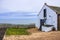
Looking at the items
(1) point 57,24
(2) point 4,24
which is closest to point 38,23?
(1) point 57,24

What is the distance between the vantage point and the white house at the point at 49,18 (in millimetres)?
20672

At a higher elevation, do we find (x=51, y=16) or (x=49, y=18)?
(x=51, y=16)

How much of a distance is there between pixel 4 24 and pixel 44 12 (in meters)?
9.41

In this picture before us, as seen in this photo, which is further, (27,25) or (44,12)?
(27,25)

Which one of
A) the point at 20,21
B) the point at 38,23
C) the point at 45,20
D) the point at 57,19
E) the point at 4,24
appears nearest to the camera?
the point at 57,19

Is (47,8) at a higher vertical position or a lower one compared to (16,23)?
higher

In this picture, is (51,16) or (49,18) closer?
(51,16)

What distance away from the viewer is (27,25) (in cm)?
2845

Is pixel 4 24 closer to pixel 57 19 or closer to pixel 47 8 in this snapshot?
pixel 47 8

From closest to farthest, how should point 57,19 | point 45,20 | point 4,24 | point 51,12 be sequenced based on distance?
point 57,19
point 51,12
point 45,20
point 4,24

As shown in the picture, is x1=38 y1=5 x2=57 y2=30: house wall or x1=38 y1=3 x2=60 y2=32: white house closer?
x1=38 y1=3 x2=60 y2=32: white house

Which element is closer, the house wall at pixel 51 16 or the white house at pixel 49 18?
the white house at pixel 49 18

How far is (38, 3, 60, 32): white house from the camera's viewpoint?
20672mm

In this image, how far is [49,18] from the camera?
75.0 feet
